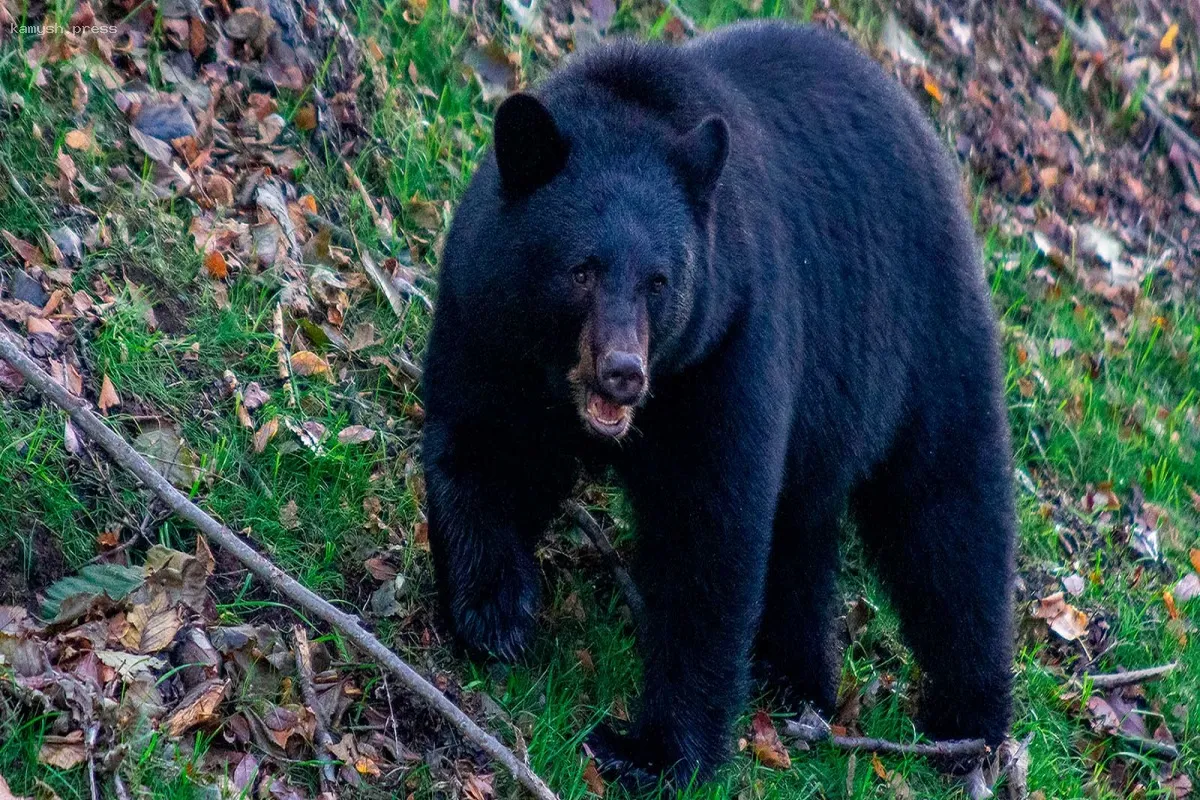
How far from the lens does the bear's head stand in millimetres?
4449

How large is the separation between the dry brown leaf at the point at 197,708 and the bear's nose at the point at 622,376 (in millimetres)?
1462

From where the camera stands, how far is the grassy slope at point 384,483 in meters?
4.79

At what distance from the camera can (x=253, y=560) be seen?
424 centimetres

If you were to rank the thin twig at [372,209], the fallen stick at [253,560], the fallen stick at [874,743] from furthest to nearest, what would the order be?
the thin twig at [372,209] → the fallen stick at [874,743] → the fallen stick at [253,560]

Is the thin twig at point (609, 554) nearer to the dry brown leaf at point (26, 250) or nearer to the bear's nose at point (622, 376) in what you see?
the bear's nose at point (622, 376)

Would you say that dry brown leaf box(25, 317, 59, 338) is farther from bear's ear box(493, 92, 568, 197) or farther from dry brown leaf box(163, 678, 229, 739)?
bear's ear box(493, 92, 568, 197)

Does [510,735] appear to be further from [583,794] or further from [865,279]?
[865,279]

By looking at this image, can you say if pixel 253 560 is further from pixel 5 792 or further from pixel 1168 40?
pixel 1168 40

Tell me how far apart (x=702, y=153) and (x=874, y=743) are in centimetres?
264

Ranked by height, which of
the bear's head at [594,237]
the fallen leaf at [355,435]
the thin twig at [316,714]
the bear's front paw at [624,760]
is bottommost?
the bear's front paw at [624,760]

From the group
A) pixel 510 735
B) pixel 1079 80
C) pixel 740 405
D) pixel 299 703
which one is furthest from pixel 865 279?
pixel 1079 80

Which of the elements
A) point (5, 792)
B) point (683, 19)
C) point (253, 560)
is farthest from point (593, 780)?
point (683, 19)

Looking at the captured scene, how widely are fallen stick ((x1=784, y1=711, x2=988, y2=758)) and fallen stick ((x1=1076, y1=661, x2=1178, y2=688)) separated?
844 millimetres

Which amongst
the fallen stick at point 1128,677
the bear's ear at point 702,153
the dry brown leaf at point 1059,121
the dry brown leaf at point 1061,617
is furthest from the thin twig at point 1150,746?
the dry brown leaf at point 1059,121
